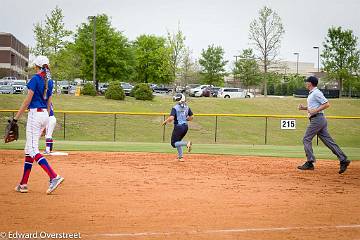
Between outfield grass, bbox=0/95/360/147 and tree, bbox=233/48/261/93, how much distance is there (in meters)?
19.7

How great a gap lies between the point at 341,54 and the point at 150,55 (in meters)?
22.4

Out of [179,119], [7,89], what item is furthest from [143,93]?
[179,119]

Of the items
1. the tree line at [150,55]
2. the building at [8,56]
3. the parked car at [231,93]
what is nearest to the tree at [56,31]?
the tree line at [150,55]

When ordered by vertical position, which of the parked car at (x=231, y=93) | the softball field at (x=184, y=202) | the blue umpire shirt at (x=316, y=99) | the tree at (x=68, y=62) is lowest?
the softball field at (x=184, y=202)

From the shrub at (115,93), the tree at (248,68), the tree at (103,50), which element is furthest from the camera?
the tree at (248,68)

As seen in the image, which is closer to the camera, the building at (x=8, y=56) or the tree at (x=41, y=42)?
the tree at (x=41, y=42)

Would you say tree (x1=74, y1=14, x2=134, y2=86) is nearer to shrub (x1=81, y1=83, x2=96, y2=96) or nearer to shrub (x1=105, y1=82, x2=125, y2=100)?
shrub (x1=81, y1=83, x2=96, y2=96)

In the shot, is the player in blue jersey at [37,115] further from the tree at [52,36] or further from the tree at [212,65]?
the tree at [212,65]

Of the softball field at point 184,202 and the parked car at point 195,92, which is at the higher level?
the parked car at point 195,92

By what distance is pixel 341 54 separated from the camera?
183 ft

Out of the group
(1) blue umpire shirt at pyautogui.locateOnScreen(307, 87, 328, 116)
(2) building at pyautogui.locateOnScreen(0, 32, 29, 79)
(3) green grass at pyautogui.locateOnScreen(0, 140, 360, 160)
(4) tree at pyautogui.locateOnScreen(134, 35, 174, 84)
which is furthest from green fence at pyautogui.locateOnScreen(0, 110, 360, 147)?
(2) building at pyautogui.locateOnScreen(0, 32, 29, 79)

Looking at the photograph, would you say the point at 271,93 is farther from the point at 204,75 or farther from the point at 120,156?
the point at 120,156

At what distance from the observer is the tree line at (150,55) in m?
46.3

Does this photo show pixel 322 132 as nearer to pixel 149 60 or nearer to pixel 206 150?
pixel 206 150
